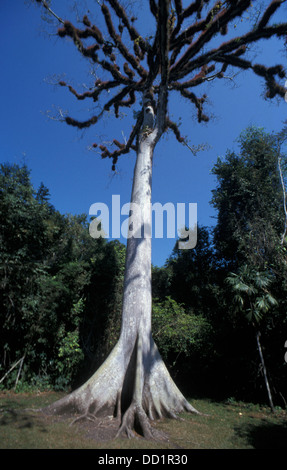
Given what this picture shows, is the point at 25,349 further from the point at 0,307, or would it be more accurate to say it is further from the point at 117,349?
the point at 117,349

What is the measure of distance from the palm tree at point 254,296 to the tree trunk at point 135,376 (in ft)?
11.6

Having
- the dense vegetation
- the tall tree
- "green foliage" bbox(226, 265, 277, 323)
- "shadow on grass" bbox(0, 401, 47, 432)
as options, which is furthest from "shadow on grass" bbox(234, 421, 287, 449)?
the tall tree

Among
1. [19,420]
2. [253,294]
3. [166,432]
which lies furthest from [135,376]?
[253,294]

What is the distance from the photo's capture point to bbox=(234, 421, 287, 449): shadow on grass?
3.70m

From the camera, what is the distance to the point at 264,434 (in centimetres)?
430

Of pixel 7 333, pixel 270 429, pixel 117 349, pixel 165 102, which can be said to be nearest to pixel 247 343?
pixel 270 429

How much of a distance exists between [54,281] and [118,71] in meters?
7.87

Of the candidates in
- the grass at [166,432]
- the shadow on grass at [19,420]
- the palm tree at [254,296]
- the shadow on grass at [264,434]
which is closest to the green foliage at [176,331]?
the palm tree at [254,296]

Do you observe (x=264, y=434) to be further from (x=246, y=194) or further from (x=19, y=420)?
(x=246, y=194)

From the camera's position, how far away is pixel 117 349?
193 inches

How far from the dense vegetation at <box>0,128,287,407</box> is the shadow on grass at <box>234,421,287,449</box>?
1.95 meters

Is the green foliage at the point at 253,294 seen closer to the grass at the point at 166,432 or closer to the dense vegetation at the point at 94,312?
the dense vegetation at the point at 94,312

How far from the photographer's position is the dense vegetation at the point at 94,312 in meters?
6.53

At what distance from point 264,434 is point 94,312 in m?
6.66
